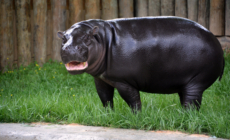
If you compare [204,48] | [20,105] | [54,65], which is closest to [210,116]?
[204,48]

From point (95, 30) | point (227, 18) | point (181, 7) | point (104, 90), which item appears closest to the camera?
point (95, 30)

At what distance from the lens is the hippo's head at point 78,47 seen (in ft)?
9.89

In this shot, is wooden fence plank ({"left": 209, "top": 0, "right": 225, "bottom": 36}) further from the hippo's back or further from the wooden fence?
the hippo's back

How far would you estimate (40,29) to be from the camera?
23.6 feet

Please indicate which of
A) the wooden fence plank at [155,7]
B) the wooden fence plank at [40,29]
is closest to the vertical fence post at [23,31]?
the wooden fence plank at [40,29]

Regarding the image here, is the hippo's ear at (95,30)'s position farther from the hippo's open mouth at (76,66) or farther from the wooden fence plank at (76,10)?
the wooden fence plank at (76,10)

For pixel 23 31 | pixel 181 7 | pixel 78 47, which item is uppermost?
pixel 181 7

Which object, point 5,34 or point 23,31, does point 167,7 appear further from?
point 5,34

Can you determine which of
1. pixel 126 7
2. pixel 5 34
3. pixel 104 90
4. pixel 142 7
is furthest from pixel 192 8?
pixel 5 34

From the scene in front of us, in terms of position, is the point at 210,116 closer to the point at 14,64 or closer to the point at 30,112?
the point at 30,112

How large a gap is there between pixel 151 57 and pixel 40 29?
4.54 m

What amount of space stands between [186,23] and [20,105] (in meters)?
2.42

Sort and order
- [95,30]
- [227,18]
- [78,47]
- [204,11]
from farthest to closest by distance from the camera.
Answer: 1. [204,11]
2. [227,18]
3. [95,30]
4. [78,47]

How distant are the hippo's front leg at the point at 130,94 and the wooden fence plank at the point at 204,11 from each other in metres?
3.94
